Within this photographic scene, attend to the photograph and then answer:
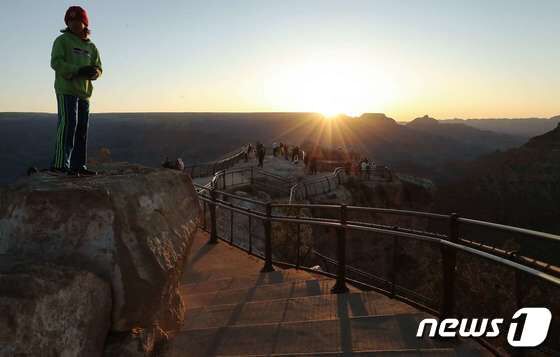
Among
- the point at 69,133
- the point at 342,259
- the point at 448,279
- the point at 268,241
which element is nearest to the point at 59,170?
the point at 69,133

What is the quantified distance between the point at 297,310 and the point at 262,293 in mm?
1060

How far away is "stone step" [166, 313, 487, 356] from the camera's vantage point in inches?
146

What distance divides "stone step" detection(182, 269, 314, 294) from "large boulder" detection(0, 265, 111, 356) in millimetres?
3455

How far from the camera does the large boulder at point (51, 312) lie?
219 centimetres

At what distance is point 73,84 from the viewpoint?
13.8 ft

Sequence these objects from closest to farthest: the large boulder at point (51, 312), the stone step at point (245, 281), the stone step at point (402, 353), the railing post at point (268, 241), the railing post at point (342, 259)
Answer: the large boulder at point (51, 312) < the stone step at point (402, 353) < the railing post at point (342, 259) < the stone step at point (245, 281) < the railing post at point (268, 241)

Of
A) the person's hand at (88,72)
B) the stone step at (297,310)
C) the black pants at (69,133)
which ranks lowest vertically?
the stone step at (297,310)

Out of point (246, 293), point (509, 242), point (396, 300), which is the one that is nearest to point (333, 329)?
point (396, 300)

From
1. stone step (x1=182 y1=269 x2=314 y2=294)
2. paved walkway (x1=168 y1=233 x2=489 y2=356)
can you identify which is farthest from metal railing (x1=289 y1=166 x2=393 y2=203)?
paved walkway (x1=168 y1=233 x2=489 y2=356)

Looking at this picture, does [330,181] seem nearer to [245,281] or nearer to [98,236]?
[245,281]

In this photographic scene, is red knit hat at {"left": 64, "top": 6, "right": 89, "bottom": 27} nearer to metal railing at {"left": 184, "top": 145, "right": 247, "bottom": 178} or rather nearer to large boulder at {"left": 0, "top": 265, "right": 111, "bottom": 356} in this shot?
large boulder at {"left": 0, "top": 265, "right": 111, "bottom": 356}

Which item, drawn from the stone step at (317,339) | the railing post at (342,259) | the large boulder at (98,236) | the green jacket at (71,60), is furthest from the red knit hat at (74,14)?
the railing post at (342,259)

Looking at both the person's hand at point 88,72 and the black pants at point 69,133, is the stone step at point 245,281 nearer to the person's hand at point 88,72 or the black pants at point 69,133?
the black pants at point 69,133

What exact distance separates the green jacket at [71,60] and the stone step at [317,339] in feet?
8.64
